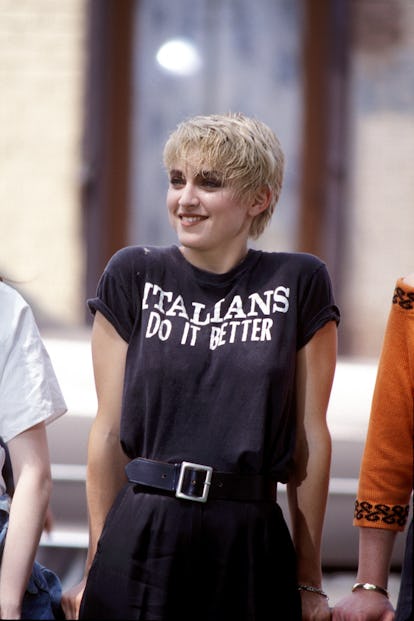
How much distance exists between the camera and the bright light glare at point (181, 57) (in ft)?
19.9

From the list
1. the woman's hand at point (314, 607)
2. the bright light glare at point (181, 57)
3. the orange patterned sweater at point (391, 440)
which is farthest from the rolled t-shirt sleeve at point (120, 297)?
Result: the bright light glare at point (181, 57)

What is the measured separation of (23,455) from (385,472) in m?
0.65

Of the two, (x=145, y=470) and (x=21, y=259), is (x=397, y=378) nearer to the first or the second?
(x=145, y=470)

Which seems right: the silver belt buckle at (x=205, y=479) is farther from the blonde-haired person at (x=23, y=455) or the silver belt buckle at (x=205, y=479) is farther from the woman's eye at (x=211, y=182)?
the woman's eye at (x=211, y=182)

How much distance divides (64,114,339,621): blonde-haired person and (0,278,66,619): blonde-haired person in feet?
0.44

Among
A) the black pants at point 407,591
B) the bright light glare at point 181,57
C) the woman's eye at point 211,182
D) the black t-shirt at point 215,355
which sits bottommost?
the black pants at point 407,591

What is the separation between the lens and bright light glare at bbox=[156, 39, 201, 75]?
607 centimetres

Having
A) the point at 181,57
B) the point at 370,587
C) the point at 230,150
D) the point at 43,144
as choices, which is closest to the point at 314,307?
the point at 230,150

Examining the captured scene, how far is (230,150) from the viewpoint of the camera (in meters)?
1.99

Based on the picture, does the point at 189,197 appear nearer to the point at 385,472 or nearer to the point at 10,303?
the point at 10,303

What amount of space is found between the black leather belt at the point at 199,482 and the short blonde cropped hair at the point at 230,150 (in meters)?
0.54

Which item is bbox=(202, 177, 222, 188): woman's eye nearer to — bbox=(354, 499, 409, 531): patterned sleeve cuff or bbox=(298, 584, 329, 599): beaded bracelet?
bbox=(354, 499, 409, 531): patterned sleeve cuff

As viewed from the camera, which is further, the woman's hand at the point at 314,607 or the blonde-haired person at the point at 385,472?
the woman's hand at the point at 314,607

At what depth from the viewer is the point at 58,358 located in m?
3.72
